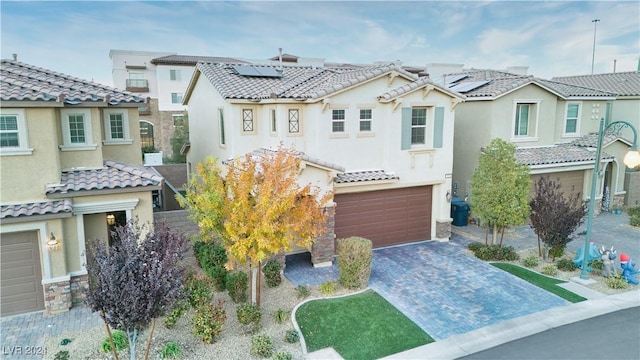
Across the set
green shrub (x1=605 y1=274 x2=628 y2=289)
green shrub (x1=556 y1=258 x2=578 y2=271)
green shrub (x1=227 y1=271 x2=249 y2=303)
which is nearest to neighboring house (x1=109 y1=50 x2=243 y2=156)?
green shrub (x1=227 y1=271 x2=249 y2=303)

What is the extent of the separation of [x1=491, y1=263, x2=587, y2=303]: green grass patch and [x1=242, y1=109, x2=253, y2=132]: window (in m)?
10.7

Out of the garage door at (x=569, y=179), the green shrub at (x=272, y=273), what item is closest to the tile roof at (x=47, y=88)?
the green shrub at (x=272, y=273)

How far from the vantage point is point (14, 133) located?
10.9m

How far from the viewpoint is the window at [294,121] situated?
16.1 meters

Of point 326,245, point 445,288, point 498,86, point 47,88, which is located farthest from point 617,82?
point 47,88

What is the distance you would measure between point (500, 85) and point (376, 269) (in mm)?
12246

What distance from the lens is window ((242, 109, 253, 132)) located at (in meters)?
16.6

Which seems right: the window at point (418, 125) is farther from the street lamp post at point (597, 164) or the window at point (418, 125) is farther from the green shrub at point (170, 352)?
the green shrub at point (170, 352)

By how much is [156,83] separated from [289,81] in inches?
1399

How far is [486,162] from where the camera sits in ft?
49.7

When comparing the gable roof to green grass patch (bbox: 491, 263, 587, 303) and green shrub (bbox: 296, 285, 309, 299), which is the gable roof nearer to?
green grass patch (bbox: 491, 263, 587, 303)

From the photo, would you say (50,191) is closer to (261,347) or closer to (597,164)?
(261,347)

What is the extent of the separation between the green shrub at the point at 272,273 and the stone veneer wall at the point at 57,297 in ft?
18.0

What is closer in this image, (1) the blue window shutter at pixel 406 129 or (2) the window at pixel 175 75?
(1) the blue window shutter at pixel 406 129
